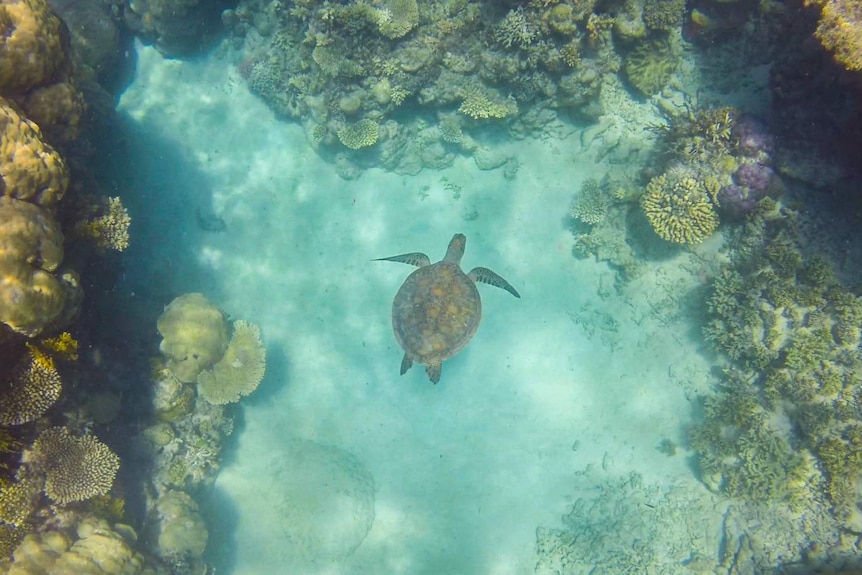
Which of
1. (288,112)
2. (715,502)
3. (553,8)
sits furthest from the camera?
(288,112)

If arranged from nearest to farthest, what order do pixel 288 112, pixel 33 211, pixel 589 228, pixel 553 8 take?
1. pixel 33 211
2. pixel 553 8
3. pixel 589 228
4. pixel 288 112

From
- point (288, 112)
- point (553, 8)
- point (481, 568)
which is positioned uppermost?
point (553, 8)

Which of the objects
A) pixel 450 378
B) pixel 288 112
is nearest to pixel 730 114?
pixel 450 378

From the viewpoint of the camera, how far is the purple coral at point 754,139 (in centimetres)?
704

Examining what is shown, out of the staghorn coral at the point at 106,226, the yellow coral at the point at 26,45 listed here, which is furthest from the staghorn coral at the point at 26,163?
the staghorn coral at the point at 106,226

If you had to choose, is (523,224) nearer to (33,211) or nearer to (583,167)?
(583,167)

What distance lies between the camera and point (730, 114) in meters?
7.23

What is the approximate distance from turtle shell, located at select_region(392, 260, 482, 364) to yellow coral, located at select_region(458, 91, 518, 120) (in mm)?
2684

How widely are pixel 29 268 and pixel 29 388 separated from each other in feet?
4.77

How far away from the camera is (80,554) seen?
5.06 meters

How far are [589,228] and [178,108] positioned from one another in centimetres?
856

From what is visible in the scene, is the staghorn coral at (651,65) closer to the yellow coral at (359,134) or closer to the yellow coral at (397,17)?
the yellow coral at (397,17)

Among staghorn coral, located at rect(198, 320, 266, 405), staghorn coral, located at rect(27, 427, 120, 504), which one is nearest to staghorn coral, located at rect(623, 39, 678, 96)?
staghorn coral, located at rect(198, 320, 266, 405)

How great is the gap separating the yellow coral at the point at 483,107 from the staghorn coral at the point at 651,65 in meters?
2.27
